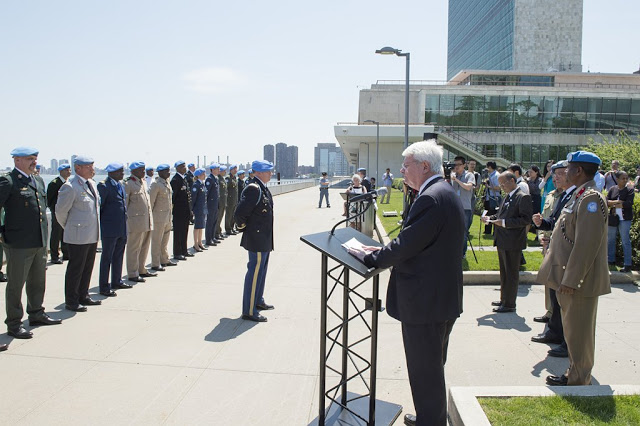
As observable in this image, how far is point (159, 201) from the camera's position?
9.84 metres

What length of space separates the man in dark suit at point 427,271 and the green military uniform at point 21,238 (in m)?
4.36

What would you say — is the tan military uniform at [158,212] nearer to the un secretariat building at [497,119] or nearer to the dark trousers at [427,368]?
the dark trousers at [427,368]

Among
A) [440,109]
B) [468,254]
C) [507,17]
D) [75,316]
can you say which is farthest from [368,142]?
[507,17]

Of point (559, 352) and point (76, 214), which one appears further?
point (76, 214)

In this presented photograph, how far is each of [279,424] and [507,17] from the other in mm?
129727

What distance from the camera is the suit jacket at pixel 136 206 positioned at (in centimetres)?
874

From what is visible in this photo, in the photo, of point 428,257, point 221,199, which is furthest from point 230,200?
point 428,257

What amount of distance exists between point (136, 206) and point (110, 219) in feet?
3.15

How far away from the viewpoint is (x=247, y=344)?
5.68 metres

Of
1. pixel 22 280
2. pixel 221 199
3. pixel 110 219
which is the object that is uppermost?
pixel 110 219

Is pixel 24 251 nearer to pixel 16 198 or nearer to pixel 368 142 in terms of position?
pixel 16 198

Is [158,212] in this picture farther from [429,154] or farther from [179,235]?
[429,154]

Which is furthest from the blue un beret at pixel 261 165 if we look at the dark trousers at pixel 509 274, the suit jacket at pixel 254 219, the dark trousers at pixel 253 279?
the dark trousers at pixel 509 274

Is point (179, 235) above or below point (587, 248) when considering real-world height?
below
